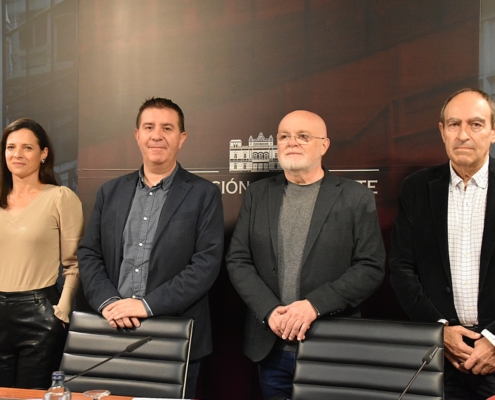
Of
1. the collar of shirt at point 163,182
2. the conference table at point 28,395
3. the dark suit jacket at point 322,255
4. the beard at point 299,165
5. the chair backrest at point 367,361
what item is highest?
the beard at point 299,165

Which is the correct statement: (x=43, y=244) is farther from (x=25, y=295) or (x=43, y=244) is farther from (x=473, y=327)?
(x=473, y=327)

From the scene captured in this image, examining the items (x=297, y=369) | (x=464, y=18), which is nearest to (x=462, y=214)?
(x=297, y=369)

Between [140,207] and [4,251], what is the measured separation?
830 millimetres

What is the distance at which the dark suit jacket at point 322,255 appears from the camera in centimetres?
249

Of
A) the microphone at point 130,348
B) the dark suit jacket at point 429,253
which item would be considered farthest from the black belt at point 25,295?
the dark suit jacket at point 429,253

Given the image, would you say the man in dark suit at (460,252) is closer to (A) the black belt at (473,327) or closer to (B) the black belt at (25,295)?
(A) the black belt at (473,327)

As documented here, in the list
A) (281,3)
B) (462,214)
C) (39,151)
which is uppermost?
(281,3)

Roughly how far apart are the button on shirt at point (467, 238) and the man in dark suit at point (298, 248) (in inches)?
13.1

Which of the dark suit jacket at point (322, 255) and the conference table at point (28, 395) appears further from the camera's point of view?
the dark suit jacket at point (322, 255)

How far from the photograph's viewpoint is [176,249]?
2.71m

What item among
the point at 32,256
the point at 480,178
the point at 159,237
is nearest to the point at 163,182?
the point at 159,237

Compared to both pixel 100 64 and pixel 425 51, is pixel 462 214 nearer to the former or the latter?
pixel 425 51

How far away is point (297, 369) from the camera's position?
2.05 meters

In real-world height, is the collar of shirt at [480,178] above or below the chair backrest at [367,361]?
above
